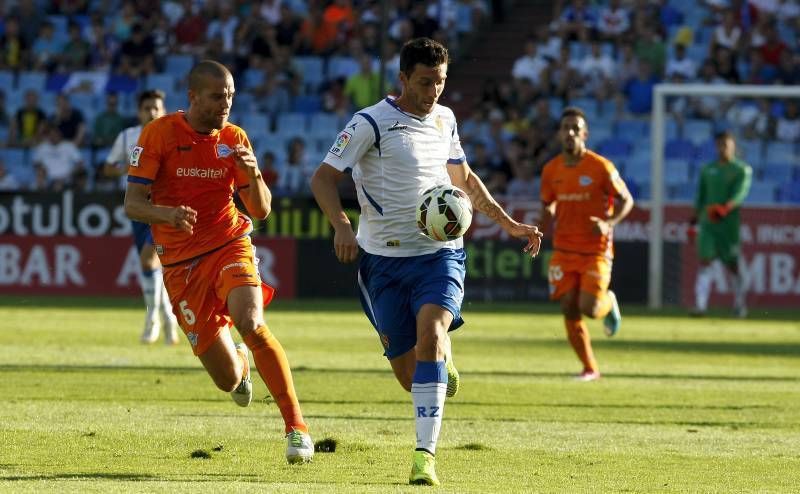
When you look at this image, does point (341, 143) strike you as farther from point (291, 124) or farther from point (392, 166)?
point (291, 124)

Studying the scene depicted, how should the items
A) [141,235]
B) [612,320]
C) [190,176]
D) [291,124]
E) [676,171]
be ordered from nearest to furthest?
[190,176] < [612,320] < [141,235] < [676,171] < [291,124]

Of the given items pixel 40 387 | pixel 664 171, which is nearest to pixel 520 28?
pixel 664 171

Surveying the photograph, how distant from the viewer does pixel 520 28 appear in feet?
108

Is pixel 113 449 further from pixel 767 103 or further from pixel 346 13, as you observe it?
pixel 346 13

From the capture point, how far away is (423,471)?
7.71 m

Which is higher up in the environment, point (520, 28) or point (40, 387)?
point (520, 28)

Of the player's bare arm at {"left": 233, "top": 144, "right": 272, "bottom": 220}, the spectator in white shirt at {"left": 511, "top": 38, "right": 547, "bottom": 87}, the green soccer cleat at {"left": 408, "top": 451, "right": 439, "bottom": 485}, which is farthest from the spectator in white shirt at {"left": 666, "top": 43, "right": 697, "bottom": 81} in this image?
the green soccer cleat at {"left": 408, "top": 451, "right": 439, "bottom": 485}

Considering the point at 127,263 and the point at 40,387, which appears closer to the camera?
the point at 40,387

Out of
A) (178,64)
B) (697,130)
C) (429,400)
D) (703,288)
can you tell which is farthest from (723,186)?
(429,400)

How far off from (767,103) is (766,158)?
1060mm

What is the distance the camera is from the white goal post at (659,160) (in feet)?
83.3

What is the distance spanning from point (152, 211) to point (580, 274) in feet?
21.5

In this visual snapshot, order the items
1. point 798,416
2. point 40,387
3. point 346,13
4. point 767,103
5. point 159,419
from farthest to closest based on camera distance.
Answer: point 346,13
point 767,103
point 40,387
point 798,416
point 159,419

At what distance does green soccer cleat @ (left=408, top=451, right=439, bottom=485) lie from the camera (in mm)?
7715
